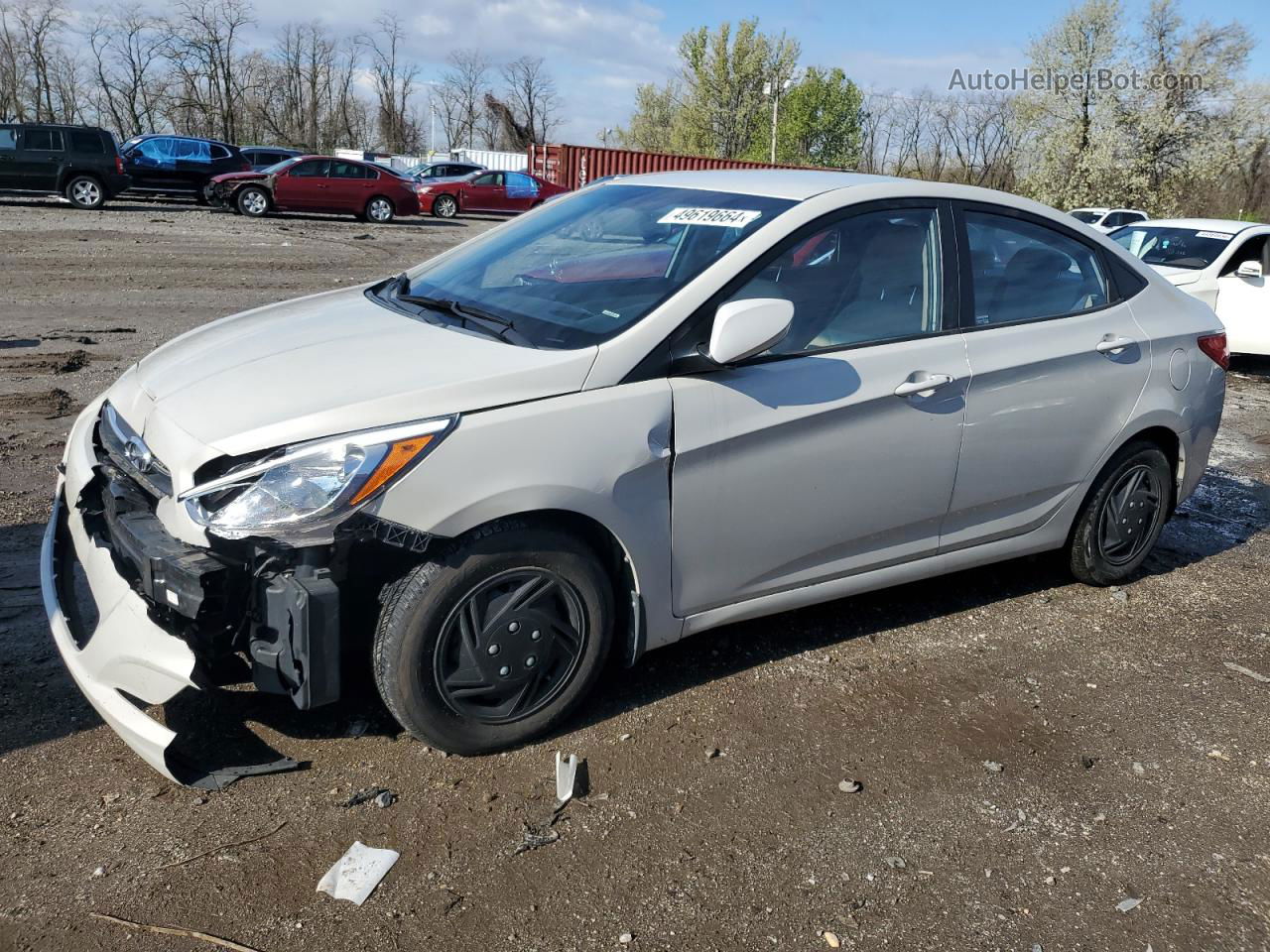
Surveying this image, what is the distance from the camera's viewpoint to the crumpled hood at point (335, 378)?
2.94 metres

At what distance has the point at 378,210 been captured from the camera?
25.1 metres

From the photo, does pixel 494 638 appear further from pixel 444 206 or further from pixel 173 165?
pixel 444 206

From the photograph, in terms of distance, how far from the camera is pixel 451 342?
3367mm

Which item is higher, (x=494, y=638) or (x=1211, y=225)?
(x=1211, y=225)

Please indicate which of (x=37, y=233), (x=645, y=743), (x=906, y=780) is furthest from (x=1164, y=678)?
(x=37, y=233)

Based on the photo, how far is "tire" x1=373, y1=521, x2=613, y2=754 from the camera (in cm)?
301

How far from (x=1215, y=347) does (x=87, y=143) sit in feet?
71.7

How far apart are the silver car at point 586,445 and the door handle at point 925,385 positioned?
11 millimetres

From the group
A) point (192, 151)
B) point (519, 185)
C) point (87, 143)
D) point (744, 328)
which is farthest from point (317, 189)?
point (744, 328)

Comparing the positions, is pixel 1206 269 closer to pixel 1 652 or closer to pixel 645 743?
pixel 645 743

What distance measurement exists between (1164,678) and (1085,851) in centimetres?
141

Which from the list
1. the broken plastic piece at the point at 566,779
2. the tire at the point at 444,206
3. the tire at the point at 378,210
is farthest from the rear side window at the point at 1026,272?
the tire at the point at 444,206

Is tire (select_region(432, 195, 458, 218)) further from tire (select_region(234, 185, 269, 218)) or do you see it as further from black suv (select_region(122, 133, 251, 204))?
tire (select_region(234, 185, 269, 218))

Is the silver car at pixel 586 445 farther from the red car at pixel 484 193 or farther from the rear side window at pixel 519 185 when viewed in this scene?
the rear side window at pixel 519 185
